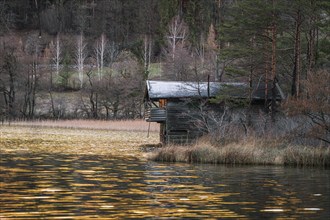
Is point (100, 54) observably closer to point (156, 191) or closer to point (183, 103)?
point (183, 103)

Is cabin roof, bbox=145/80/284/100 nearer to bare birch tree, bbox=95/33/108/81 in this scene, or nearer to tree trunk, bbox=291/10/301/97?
tree trunk, bbox=291/10/301/97

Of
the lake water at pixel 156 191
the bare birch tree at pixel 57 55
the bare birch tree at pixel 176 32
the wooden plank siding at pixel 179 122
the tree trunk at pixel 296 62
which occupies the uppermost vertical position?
the bare birch tree at pixel 176 32

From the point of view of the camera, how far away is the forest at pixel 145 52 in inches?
1629

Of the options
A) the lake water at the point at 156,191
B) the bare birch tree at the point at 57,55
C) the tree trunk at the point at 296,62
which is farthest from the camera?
the bare birch tree at the point at 57,55

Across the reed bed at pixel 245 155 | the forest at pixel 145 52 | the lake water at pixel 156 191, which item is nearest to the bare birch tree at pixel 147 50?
the forest at pixel 145 52

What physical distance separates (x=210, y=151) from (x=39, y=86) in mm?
56269

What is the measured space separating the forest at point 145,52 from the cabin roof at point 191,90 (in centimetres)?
101

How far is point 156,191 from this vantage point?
18750 mm

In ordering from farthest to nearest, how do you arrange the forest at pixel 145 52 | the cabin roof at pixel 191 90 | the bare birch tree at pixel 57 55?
the bare birch tree at pixel 57 55 < the cabin roof at pixel 191 90 < the forest at pixel 145 52

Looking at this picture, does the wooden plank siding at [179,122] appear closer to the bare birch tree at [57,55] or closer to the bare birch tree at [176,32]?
the bare birch tree at [176,32]

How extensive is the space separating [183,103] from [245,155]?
16797 millimetres

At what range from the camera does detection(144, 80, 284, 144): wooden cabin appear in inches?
1780

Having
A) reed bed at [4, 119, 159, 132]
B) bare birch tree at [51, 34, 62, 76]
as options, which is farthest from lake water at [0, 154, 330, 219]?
bare birch tree at [51, 34, 62, 76]

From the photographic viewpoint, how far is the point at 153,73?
89562mm
